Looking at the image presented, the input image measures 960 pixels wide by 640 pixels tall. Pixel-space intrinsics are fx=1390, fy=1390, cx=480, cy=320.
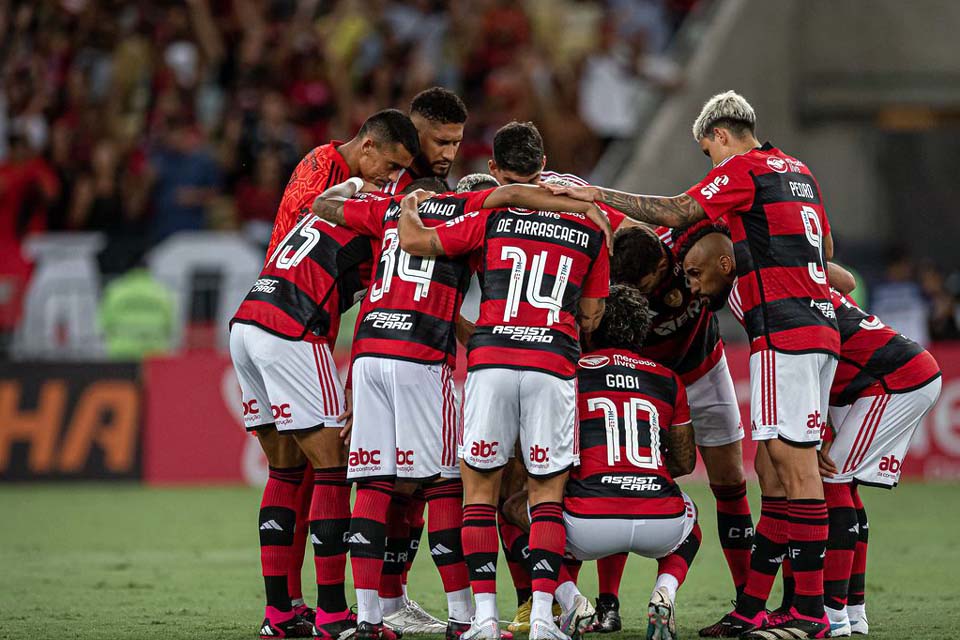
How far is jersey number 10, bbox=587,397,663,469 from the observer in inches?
265

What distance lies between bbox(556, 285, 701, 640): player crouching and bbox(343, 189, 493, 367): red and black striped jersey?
74 centimetres

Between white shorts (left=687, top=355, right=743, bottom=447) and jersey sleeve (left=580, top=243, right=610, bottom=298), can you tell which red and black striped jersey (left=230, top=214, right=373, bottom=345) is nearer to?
jersey sleeve (left=580, top=243, right=610, bottom=298)

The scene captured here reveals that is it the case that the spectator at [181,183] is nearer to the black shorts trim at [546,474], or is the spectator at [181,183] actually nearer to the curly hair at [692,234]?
the curly hair at [692,234]

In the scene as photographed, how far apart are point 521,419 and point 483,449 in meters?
0.23

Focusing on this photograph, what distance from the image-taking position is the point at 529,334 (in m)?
6.54

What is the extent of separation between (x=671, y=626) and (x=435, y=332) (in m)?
1.80

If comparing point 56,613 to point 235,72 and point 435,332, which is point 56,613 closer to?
point 435,332

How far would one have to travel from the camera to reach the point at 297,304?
7.11 meters

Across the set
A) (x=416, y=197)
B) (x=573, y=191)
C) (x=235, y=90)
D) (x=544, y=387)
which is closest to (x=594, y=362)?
→ (x=544, y=387)

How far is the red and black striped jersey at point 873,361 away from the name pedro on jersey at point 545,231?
1.54m

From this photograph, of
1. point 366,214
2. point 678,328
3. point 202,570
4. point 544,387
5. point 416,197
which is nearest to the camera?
point 544,387

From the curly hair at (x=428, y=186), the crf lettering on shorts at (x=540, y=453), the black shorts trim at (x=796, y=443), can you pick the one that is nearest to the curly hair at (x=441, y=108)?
the curly hair at (x=428, y=186)

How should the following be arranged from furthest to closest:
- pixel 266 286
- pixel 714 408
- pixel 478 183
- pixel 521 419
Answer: pixel 714 408 < pixel 478 183 < pixel 266 286 < pixel 521 419

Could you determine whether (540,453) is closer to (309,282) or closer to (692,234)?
(309,282)
